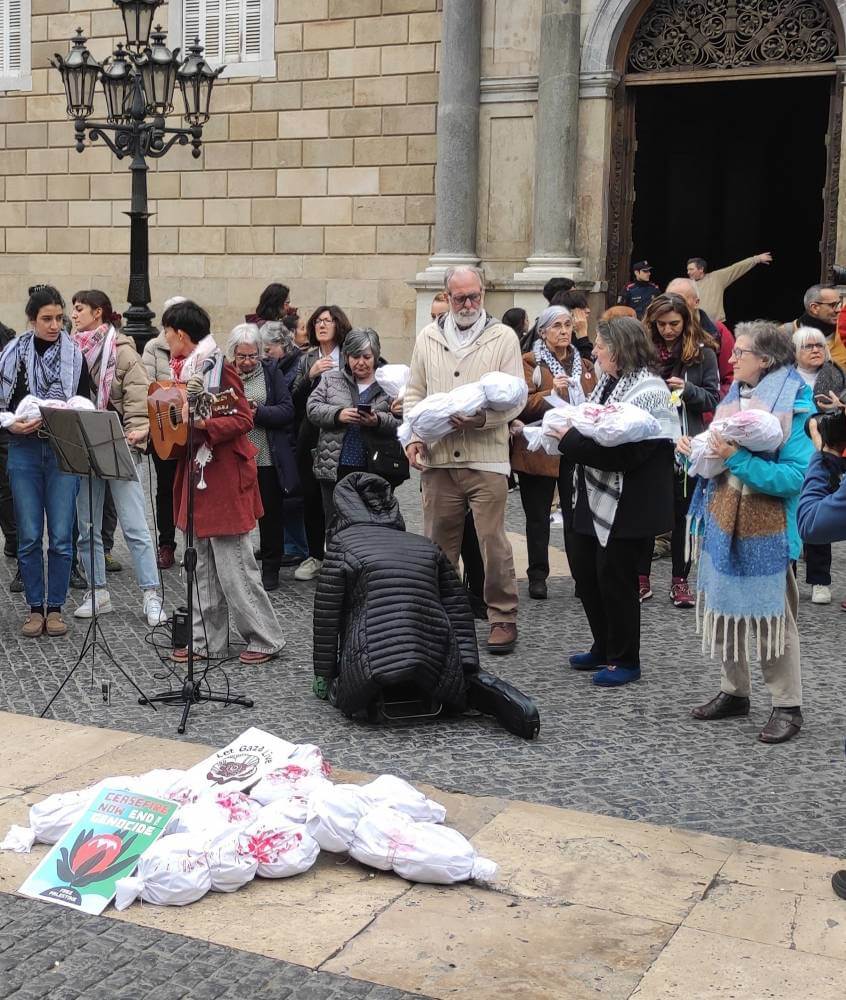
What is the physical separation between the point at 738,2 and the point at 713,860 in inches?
458

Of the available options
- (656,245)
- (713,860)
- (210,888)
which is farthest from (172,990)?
(656,245)

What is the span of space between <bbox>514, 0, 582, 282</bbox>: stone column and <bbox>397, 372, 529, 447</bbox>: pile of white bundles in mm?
7802

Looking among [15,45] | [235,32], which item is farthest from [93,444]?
[15,45]

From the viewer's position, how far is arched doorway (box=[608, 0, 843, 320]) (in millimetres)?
14141

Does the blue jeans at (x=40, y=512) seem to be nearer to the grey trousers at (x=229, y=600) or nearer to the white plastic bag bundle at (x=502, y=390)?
the grey trousers at (x=229, y=600)

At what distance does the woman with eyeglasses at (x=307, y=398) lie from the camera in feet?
29.2

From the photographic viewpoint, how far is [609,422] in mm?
6402

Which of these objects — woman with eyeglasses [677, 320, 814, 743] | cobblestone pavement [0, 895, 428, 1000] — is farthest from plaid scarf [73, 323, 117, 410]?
cobblestone pavement [0, 895, 428, 1000]

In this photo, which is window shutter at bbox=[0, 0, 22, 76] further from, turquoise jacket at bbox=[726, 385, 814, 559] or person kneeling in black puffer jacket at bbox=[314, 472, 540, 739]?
turquoise jacket at bbox=[726, 385, 814, 559]

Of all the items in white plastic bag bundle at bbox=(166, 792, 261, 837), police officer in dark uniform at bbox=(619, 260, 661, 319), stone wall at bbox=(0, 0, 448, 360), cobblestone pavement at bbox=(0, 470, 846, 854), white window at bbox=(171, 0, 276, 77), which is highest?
white window at bbox=(171, 0, 276, 77)

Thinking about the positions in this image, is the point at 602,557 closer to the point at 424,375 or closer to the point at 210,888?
the point at 424,375

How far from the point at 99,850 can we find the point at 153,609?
3584mm

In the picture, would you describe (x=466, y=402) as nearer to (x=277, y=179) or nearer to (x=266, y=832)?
(x=266, y=832)

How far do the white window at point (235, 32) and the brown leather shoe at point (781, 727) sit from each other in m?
12.5
